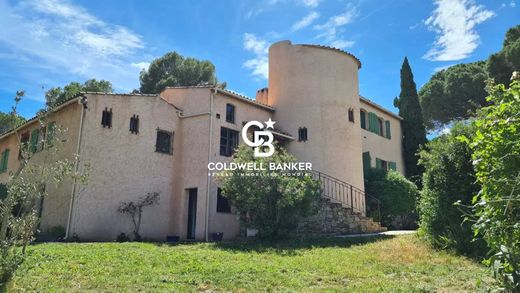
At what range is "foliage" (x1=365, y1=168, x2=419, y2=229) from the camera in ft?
66.8

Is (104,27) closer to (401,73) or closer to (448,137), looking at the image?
(448,137)

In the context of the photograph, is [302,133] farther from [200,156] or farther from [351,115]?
[200,156]

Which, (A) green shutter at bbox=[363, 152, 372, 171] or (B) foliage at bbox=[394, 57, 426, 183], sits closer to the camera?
(A) green shutter at bbox=[363, 152, 372, 171]

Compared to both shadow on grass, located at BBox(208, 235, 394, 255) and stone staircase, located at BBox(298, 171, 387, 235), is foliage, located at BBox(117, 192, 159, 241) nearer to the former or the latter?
shadow on grass, located at BBox(208, 235, 394, 255)

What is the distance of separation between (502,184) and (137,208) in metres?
14.9

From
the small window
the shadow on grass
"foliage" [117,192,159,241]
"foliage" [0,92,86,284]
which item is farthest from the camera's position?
the small window

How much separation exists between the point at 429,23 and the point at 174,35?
9879 millimetres

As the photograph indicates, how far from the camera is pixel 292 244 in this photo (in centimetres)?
1308

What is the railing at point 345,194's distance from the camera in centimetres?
1902

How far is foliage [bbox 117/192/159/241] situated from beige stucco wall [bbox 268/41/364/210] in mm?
7050

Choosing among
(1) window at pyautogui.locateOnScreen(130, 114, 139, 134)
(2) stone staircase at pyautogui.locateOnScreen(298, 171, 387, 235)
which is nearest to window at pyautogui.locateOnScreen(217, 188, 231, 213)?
(2) stone staircase at pyautogui.locateOnScreen(298, 171, 387, 235)

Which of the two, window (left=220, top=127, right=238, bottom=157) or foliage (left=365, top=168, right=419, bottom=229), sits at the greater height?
window (left=220, top=127, right=238, bottom=157)

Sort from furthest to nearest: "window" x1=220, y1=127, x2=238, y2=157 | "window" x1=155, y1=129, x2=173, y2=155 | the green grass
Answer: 1. "window" x1=220, y1=127, x2=238, y2=157
2. "window" x1=155, y1=129, x2=173, y2=155
3. the green grass

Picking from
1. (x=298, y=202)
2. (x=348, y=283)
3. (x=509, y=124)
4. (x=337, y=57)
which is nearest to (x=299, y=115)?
(x=337, y=57)
